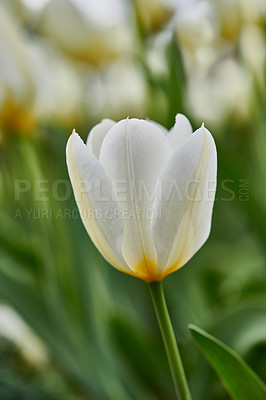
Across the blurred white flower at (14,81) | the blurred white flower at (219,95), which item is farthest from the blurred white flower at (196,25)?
the blurred white flower at (14,81)

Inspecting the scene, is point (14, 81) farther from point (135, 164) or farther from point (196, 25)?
point (135, 164)

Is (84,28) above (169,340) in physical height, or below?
above

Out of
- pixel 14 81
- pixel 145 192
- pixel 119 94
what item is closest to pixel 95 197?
pixel 145 192

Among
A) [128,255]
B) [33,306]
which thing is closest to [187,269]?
[33,306]

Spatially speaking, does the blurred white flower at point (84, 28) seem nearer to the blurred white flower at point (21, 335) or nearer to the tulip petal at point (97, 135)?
the blurred white flower at point (21, 335)

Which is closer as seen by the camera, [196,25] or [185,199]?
[185,199]

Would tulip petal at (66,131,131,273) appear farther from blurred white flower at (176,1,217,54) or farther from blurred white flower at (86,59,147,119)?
blurred white flower at (86,59,147,119)

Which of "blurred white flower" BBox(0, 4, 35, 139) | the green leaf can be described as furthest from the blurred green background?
the green leaf

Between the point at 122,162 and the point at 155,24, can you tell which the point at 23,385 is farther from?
the point at 155,24
